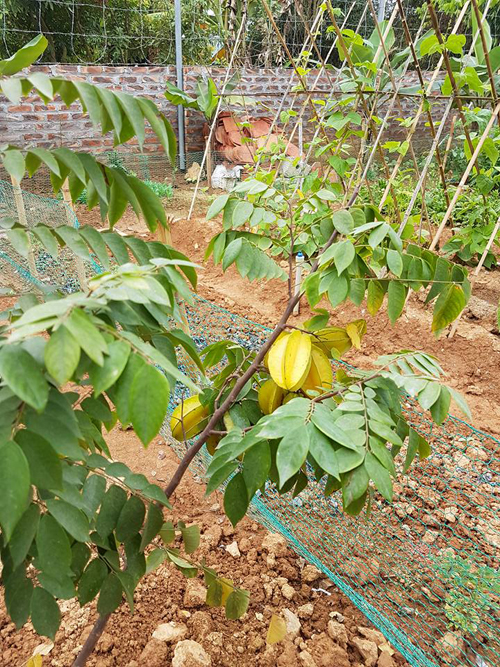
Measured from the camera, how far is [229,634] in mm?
1633

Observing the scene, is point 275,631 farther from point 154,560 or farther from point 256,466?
point 256,466

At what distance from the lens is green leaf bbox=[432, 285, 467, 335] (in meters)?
1.29

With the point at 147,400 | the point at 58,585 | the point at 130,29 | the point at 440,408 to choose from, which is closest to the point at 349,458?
the point at 440,408

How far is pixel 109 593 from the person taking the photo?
1.00 meters

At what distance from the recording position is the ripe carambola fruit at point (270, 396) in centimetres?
129

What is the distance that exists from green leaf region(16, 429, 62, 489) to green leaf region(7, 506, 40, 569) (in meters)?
0.15

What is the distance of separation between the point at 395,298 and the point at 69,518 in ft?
2.82

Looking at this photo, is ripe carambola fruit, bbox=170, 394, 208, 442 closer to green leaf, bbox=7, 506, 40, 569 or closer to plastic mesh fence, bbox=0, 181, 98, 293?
green leaf, bbox=7, 506, 40, 569

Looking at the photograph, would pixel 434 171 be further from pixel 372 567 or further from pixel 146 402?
pixel 146 402

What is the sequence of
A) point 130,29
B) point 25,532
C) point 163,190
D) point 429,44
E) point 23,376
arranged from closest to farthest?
point 23,376
point 25,532
point 429,44
point 163,190
point 130,29

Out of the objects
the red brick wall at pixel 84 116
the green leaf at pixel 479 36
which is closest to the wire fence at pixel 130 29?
the red brick wall at pixel 84 116

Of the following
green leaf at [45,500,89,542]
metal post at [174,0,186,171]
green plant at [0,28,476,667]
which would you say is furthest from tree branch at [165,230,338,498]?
metal post at [174,0,186,171]

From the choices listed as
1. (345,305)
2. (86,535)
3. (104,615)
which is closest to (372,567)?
(104,615)

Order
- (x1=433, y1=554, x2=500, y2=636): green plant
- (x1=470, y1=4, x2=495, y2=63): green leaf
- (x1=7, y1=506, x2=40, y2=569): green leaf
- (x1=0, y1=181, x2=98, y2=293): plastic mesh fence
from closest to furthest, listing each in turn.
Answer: (x1=7, y1=506, x2=40, y2=569): green leaf → (x1=433, y1=554, x2=500, y2=636): green plant → (x1=470, y1=4, x2=495, y2=63): green leaf → (x1=0, y1=181, x2=98, y2=293): plastic mesh fence
